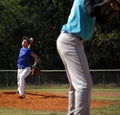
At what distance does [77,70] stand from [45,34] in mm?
28391

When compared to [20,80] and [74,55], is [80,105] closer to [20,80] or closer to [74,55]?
[74,55]

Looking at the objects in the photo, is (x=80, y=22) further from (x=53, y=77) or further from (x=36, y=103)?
(x=53, y=77)

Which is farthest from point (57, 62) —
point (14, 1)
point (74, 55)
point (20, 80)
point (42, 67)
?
point (74, 55)

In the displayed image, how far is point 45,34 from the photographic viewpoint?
111 ft

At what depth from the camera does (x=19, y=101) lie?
1354 cm

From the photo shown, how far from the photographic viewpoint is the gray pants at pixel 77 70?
18.3 feet

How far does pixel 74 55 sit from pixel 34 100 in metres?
8.33

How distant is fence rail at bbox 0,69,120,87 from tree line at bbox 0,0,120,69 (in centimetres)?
557

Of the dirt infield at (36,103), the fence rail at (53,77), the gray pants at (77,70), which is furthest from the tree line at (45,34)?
the gray pants at (77,70)

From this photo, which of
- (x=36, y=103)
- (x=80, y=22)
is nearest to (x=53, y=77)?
(x=36, y=103)

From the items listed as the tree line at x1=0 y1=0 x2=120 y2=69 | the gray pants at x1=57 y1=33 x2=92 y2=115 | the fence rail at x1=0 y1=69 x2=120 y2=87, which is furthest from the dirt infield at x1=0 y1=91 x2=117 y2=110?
the tree line at x1=0 y1=0 x2=120 y2=69

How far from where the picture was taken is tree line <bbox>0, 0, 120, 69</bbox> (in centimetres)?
3216

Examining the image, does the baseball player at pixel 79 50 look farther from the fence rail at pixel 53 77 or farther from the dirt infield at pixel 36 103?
the fence rail at pixel 53 77

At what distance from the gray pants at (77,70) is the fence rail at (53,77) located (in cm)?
1953
